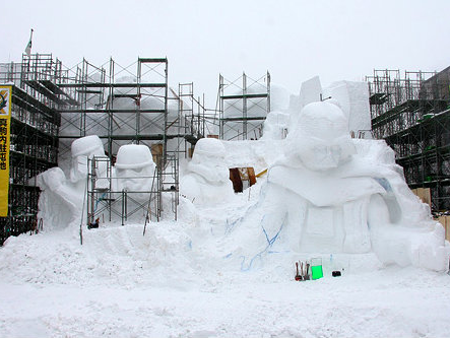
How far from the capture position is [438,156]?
1698cm

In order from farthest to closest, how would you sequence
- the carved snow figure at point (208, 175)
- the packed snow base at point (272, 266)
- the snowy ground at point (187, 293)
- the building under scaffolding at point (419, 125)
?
the building under scaffolding at point (419, 125) → the carved snow figure at point (208, 175) → the packed snow base at point (272, 266) → the snowy ground at point (187, 293)

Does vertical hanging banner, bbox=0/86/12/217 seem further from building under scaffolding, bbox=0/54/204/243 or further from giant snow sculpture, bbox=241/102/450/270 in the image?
giant snow sculpture, bbox=241/102/450/270

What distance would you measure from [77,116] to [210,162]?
7.40m

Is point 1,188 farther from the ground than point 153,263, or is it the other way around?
point 1,188

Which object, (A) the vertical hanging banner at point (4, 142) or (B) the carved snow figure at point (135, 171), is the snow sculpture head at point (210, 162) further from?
(A) the vertical hanging banner at point (4, 142)

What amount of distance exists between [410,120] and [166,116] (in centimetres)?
1064

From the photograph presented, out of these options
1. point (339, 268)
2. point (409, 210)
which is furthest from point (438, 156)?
point (339, 268)

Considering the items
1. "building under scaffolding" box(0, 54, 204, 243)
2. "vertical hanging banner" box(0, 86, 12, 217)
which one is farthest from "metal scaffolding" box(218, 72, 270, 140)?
"vertical hanging banner" box(0, 86, 12, 217)

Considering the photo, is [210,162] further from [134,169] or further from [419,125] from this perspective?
[419,125]

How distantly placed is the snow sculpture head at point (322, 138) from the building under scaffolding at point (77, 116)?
6.46m

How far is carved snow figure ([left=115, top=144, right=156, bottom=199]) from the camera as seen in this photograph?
1122cm

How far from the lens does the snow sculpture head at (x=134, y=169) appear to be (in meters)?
11.2

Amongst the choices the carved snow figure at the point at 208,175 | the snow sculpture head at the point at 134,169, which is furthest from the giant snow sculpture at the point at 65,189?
the carved snow figure at the point at 208,175

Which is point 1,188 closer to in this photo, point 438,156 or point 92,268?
point 92,268
